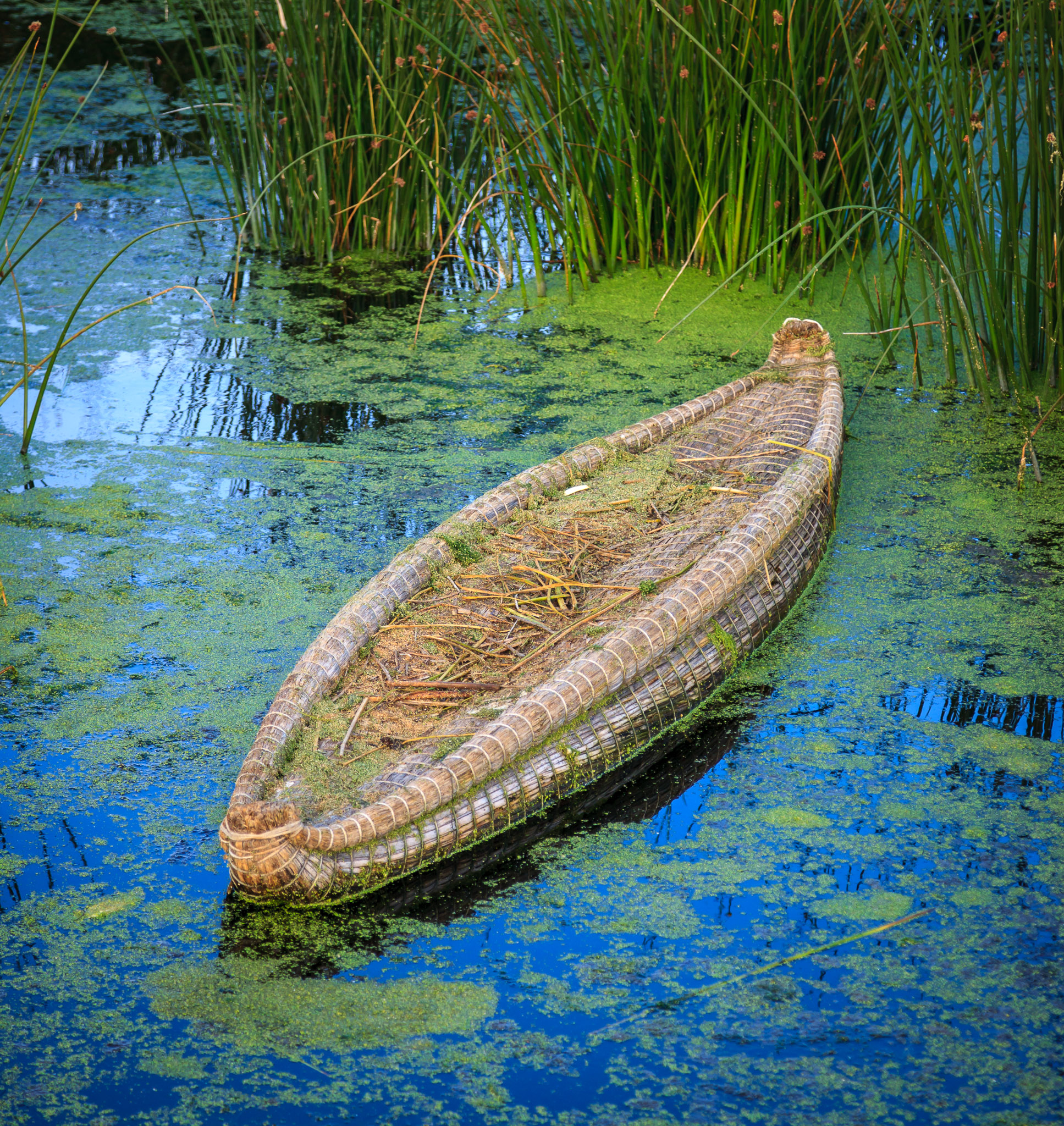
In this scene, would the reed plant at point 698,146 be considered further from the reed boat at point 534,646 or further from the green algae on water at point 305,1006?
the green algae on water at point 305,1006

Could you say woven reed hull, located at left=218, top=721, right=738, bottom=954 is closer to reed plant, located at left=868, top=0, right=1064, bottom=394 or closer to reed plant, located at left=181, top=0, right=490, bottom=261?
reed plant, located at left=868, top=0, right=1064, bottom=394

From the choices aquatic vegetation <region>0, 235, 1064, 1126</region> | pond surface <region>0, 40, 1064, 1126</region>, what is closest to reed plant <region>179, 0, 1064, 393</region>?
pond surface <region>0, 40, 1064, 1126</region>

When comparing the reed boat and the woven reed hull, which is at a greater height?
the reed boat

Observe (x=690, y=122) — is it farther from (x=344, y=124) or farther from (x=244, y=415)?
(x=244, y=415)

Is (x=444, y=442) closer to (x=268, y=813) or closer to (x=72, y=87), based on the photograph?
(x=268, y=813)

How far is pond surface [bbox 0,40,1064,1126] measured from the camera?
1567 millimetres

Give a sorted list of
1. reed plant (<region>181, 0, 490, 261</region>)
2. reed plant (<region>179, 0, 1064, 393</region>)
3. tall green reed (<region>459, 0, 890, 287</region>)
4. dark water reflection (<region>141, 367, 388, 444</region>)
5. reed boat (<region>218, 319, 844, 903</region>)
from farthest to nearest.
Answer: reed plant (<region>181, 0, 490, 261</region>) < tall green reed (<region>459, 0, 890, 287</region>) < dark water reflection (<region>141, 367, 388, 444</region>) < reed plant (<region>179, 0, 1064, 393</region>) < reed boat (<region>218, 319, 844, 903</region>)

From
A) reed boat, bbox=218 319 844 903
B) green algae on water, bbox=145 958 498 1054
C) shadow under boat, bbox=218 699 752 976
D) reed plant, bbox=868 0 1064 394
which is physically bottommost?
green algae on water, bbox=145 958 498 1054

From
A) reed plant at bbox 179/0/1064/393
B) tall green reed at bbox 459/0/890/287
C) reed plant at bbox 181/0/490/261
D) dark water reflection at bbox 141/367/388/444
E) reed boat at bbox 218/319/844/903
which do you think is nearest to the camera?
reed boat at bbox 218/319/844/903

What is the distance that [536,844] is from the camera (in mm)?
2020

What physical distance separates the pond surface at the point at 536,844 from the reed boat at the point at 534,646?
105 millimetres

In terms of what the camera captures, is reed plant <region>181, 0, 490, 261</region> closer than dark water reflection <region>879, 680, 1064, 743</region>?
No

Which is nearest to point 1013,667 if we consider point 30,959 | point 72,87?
point 30,959

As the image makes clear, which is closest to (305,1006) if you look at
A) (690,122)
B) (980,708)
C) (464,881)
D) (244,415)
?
(464,881)
